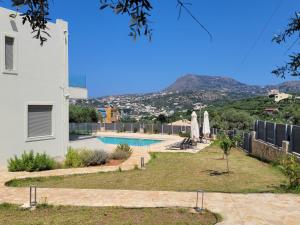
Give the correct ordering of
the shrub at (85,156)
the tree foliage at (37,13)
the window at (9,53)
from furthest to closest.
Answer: the shrub at (85,156)
the window at (9,53)
the tree foliage at (37,13)

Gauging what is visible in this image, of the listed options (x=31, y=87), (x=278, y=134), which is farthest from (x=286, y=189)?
(x=31, y=87)

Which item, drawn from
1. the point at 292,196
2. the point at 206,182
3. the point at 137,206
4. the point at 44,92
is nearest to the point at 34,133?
the point at 44,92

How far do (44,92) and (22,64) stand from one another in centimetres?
182

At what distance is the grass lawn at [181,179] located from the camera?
40.7 ft

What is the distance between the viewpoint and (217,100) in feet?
317

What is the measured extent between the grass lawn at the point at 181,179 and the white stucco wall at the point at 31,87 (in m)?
3.94

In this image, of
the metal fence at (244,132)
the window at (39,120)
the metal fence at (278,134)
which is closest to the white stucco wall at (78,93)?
the window at (39,120)

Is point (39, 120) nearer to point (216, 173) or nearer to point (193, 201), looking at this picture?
Result: point (216, 173)

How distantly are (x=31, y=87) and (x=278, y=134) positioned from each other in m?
12.0

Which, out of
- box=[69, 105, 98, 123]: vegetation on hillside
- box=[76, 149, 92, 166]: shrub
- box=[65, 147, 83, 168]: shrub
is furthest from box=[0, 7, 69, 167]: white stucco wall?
box=[69, 105, 98, 123]: vegetation on hillside

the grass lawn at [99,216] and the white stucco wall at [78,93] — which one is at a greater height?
the white stucco wall at [78,93]

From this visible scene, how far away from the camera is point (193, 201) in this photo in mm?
9891

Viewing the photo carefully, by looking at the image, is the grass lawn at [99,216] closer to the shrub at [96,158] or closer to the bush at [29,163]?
the bush at [29,163]

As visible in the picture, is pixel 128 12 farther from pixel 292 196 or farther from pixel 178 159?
pixel 178 159
